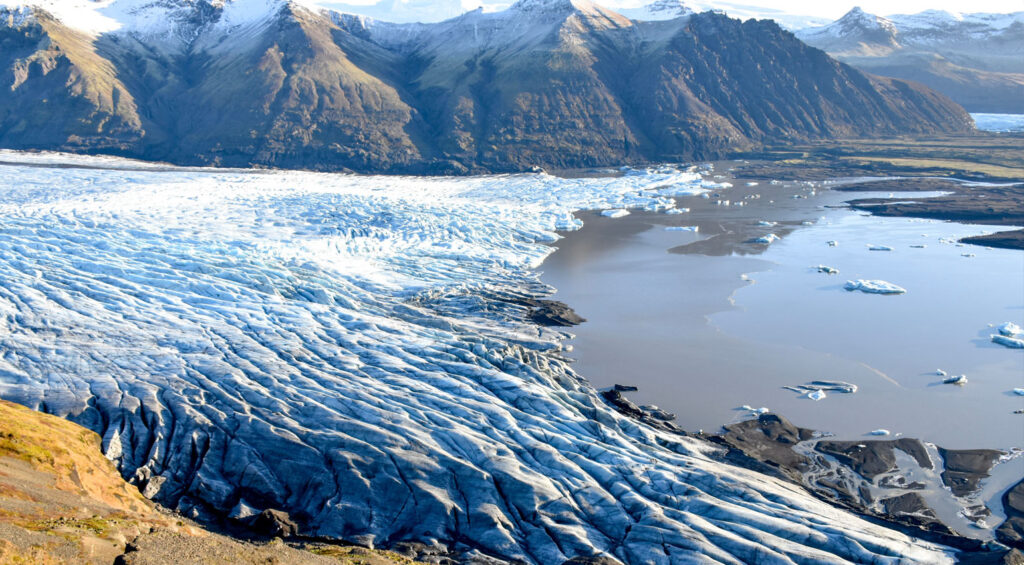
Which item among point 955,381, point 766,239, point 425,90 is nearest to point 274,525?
point 955,381

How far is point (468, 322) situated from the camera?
25297 mm

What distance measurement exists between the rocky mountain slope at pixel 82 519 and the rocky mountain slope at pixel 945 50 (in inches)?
5326

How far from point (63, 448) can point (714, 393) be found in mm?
15166

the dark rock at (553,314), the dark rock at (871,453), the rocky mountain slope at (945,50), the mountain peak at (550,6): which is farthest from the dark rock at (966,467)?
the rocky mountain slope at (945,50)

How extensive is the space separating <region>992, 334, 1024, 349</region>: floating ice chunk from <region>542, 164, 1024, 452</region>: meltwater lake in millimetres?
256

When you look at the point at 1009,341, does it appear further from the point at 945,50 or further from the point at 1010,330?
the point at 945,50

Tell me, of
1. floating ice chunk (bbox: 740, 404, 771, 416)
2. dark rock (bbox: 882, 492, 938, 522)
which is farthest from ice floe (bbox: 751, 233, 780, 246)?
dark rock (bbox: 882, 492, 938, 522)

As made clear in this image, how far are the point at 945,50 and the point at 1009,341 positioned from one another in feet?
514

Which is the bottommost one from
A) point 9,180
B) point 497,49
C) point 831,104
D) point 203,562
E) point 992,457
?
point 992,457

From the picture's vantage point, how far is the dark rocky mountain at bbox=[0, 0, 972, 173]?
6369cm

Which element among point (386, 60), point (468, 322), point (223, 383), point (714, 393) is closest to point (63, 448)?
point (223, 383)

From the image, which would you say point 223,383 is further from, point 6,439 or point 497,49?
point 497,49

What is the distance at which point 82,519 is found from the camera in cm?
1140

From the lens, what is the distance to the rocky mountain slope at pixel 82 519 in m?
10.1
